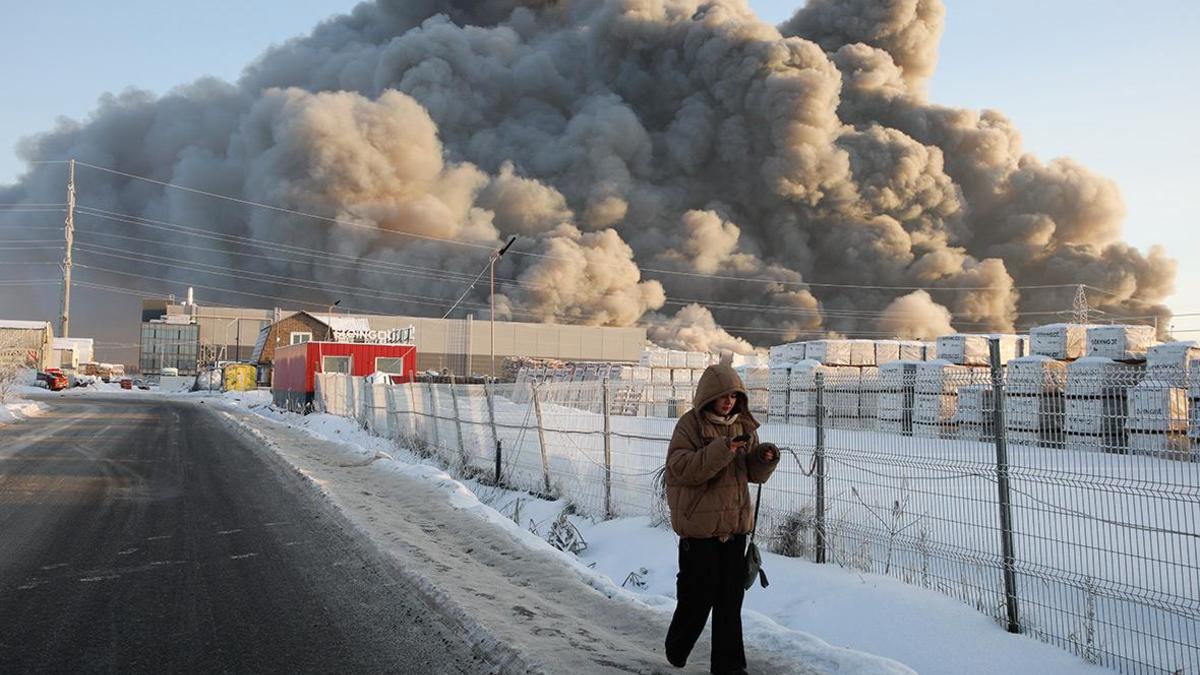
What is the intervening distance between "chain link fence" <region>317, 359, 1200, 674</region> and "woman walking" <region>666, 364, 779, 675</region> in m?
1.56

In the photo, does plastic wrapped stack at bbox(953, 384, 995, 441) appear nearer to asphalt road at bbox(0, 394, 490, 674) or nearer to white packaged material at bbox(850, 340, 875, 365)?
asphalt road at bbox(0, 394, 490, 674)

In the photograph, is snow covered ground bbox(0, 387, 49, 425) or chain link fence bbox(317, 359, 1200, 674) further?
snow covered ground bbox(0, 387, 49, 425)

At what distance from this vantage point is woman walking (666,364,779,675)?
11.9 feet

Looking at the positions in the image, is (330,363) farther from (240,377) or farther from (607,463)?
(240,377)

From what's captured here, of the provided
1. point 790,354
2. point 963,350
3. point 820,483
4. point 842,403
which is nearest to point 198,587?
point 820,483

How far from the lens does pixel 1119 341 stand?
54.5 feet

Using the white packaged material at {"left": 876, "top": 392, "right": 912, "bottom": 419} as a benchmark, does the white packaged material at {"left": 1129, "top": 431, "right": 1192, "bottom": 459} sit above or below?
below

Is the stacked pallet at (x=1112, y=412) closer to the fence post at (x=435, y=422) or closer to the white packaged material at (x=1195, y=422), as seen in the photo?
the white packaged material at (x=1195, y=422)

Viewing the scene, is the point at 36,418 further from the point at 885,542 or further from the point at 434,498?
the point at 885,542

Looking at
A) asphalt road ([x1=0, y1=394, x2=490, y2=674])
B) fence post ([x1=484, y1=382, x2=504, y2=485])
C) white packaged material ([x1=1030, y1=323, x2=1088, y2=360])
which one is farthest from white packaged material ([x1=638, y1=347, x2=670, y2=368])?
asphalt road ([x1=0, y1=394, x2=490, y2=674])

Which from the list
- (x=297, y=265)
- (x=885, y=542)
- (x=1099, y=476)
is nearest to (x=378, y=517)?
(x=885, y=542)

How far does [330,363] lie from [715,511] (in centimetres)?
2824

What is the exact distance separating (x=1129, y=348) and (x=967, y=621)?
14423 mm

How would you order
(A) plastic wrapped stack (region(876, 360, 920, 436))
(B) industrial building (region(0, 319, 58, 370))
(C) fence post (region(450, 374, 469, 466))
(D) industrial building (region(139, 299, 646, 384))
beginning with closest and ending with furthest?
(A) plastic wrapped stack (region(876, 360, 920, 436)) < (C) fence post (region(450, 374, 469, 466)) < (D) industrial building (region(139, 299, 646, 384)) < (B) industrial building (region(0, 319, 58, 370))
